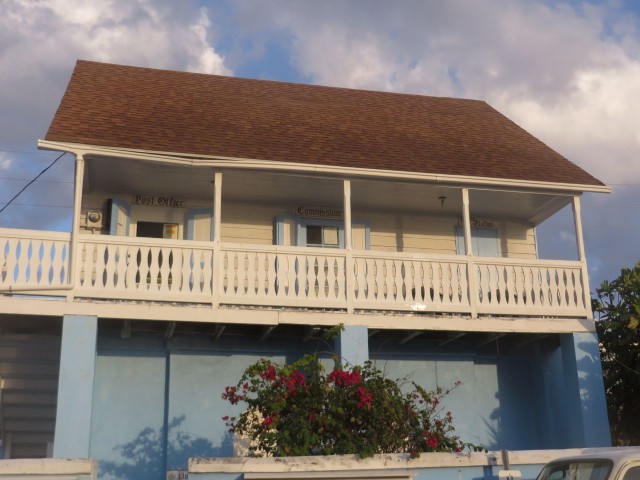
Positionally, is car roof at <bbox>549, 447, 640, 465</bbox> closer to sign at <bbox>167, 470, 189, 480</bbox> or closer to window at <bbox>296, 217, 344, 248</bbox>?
sign at <bbox>167, 470, 189, 480</bbox>

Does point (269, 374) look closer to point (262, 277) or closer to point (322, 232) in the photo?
point (262, 277)

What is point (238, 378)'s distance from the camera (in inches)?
564

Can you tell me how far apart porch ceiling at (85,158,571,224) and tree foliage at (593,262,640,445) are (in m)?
1.82

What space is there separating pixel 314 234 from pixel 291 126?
1.96m

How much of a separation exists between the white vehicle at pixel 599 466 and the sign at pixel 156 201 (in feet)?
29.0

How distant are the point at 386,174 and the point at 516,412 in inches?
191

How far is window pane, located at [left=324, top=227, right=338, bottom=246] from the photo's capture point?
16.1 metres

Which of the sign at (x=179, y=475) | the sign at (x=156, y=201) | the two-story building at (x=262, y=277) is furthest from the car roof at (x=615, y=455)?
the sign at (x=156, y=201)

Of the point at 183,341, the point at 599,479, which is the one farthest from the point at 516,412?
the point at 599,479

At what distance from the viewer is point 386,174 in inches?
559

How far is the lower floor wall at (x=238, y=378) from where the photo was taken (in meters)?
13.7

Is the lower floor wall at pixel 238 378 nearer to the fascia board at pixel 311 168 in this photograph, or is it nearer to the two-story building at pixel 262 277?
the two-story building at pixel 262 277

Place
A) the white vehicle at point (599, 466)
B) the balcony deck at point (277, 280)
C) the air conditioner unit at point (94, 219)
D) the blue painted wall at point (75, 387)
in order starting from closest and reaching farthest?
the white vehicle at point (599, 466), the blue painted wall at point (75, 387), the balcony deck at point (277, 280), the air conditioner unit at point (94, 219)

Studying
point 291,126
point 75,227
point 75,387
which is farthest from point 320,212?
point 75,387
